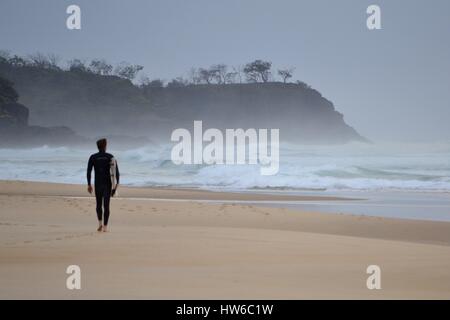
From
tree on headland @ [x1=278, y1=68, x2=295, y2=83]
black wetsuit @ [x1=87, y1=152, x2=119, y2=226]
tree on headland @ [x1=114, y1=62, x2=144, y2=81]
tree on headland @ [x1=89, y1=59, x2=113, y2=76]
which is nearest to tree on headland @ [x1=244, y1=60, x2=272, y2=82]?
tree on headland @ [x1=278, y1=68, x2=295, y2=83]

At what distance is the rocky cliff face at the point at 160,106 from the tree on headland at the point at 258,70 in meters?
1.80

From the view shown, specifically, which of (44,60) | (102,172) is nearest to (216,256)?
(102,172)

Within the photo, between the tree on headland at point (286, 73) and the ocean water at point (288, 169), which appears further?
the tree on headland at point (286, 73)

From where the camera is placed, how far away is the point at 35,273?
5926mm

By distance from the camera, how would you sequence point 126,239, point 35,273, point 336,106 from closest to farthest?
point 35,273, point 126,239, point 336,106

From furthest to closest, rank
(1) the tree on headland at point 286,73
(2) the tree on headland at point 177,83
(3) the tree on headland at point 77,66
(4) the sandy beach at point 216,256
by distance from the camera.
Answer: (2) the tree on headland at point 177,83 → (3) the tree on headland at point 77,66 → (1) the tree on headland at point 286,73 → (4) the sandy beach at point 216,256

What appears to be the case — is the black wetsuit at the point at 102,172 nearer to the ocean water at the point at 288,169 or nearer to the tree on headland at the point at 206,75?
the ocean water at the point at 288,169

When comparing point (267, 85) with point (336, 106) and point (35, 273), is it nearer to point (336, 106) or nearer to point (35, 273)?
point (336, 106)

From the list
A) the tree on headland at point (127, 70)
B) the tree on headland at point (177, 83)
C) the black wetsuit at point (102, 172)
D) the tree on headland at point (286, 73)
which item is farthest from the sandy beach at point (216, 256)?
the tree on headland at point (177, 83)

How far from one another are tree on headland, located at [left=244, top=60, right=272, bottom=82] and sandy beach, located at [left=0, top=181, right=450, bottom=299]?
33175 mm

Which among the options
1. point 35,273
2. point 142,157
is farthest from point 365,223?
point 142,157

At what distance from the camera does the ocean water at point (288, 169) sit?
24.1m

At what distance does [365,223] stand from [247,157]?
77.0 feet

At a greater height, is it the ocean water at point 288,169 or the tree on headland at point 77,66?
the tree on headland at point 77,66
